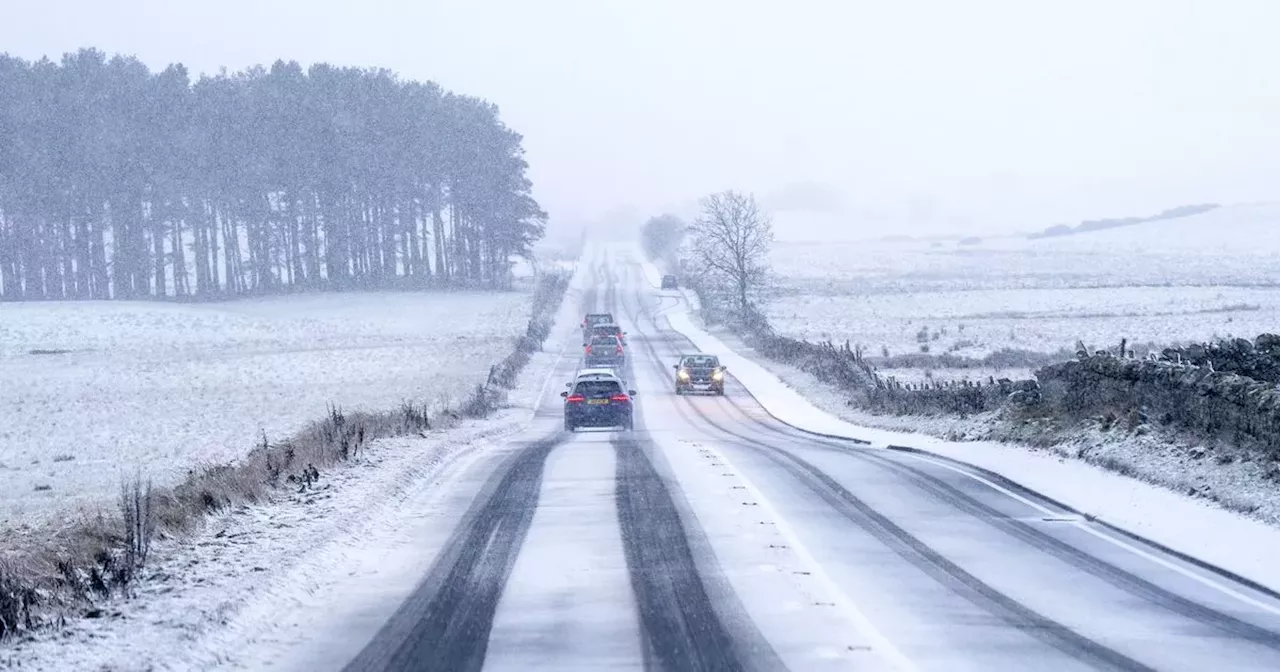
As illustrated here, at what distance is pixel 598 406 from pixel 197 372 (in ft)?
83.7

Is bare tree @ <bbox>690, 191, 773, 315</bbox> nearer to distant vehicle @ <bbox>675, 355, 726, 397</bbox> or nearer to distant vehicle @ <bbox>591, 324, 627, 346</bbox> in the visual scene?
distant vehicle @ <bbox>591, 324, 627, 346</bbox>

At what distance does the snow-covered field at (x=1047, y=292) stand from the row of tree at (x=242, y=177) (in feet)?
93.2

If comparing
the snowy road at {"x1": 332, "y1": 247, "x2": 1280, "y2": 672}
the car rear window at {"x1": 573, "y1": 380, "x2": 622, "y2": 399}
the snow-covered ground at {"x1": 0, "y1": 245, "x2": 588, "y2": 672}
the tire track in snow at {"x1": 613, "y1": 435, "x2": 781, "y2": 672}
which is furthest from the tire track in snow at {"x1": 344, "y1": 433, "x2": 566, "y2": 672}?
the car rear window at {"x1": 573, "y1": 380, "x2": 622, "y2": 399}

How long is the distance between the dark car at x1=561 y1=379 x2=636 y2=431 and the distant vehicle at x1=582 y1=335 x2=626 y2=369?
22.9 meters

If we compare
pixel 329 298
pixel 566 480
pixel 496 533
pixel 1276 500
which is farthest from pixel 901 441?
pixel 329 298

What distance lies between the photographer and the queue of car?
35394 mm

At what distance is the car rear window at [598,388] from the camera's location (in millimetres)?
35491

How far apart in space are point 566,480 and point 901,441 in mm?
10495

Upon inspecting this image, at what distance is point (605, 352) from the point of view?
59.2 metres

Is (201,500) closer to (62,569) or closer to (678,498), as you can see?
(62,569)

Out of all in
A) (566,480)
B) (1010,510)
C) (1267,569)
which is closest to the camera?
(1267,569)

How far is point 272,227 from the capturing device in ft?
333

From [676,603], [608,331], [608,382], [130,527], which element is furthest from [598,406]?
[608,331]

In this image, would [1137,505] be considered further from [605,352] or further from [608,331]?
[608,331]
